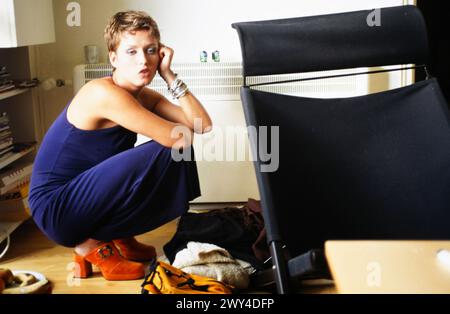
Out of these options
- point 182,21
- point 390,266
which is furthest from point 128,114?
point 390,266

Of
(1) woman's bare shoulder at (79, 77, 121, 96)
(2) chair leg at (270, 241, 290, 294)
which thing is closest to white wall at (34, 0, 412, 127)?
(1) woman's bare shoulder at (79, 77, 121, 96)

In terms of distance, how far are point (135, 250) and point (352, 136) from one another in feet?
3.26

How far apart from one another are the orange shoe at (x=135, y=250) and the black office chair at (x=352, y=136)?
863 millimetres

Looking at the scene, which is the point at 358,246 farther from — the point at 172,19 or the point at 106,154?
the point at 172,19

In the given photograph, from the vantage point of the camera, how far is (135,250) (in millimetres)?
2252

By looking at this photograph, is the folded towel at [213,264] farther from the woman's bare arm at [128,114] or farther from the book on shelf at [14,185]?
the book on shelf at [14,185]

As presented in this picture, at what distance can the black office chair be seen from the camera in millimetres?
1583

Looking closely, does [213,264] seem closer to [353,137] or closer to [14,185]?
[353,137]

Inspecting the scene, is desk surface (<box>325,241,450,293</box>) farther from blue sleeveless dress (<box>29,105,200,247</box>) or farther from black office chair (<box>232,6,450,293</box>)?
blue sleeveless dress (<box>29,105,200,247</box>)

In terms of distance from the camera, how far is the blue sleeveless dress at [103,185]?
6.55ft

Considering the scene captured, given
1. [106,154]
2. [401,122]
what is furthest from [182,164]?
[401,122]

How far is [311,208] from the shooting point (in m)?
1.59

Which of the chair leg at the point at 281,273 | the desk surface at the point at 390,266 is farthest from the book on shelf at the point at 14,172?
the desk surface at the point at 390,266

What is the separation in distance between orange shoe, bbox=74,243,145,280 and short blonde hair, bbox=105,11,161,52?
0.70 m
